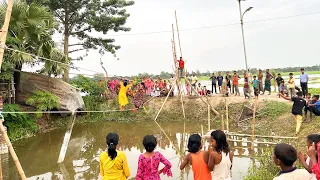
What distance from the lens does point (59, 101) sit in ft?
45.0

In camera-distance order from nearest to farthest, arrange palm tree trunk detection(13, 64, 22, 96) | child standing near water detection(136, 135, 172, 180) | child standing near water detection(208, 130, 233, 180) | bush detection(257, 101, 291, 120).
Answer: child standing near water detection(208, 130, 233, 180), child standing near water detection(136, 135, 172, 180), bush detection(257, 101, 291, 120), palm tree trunk detection(13, 64, 22, 96)

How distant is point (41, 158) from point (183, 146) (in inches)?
196

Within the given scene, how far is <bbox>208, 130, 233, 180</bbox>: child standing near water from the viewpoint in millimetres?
3107

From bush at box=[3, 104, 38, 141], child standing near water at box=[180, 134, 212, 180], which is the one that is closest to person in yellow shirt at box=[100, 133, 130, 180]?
child standing near water at box=[180, 134, 212, 180]

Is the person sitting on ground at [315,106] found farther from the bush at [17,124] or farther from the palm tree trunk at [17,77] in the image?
the palm tree trunk at [17,77]

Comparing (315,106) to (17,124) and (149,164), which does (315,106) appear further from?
(17,124)

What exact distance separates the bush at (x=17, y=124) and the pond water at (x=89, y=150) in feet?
1.47

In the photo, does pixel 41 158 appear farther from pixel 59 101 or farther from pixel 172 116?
pixel 172 116

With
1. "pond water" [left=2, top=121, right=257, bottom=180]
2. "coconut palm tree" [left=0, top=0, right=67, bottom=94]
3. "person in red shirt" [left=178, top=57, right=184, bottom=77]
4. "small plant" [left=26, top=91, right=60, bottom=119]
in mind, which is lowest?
"pond water" [left=2, top=121, right=257, bottom=180]

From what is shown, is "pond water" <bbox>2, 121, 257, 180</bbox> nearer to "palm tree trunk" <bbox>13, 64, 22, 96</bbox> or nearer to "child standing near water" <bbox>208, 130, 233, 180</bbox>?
"palm tree trunk" <bbox>13, 64, 22, 96</bbox>

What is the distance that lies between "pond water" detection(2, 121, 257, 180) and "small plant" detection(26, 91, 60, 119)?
1263 millimetres

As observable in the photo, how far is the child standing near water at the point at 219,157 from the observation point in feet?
10.2

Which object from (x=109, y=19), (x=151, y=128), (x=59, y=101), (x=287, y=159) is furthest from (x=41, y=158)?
(x=109, y=19)

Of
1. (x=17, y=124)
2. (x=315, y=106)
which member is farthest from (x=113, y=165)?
(x=17, y=124)
